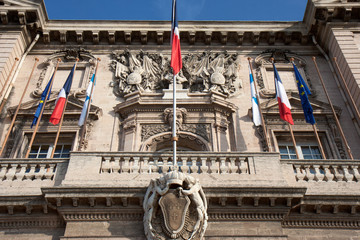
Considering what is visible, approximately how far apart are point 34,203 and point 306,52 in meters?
14.3

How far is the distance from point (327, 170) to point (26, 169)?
28.5 ft

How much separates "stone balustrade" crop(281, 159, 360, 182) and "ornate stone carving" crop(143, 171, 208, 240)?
124 inches

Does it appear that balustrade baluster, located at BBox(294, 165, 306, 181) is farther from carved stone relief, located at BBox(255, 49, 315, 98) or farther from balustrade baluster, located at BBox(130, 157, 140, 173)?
carved stone relief, located at BBox(255, 49, 315, 98)

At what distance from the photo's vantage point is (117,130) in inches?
586

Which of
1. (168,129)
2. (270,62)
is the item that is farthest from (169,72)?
(270,62)

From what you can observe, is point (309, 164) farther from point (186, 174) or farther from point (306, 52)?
point (306, 52)

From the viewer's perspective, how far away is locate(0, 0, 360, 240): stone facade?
963 centimetres

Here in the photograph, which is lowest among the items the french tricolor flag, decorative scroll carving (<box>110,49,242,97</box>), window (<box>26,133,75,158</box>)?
window (<box>26,133,75,158</box>)

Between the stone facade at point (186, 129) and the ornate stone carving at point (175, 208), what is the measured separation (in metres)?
0.07

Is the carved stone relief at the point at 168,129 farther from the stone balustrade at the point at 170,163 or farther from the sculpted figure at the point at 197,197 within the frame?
the sculpted figure at the point at 197,197

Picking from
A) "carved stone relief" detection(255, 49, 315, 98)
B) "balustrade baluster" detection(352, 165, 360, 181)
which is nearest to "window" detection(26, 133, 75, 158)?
"carved stone relief" detection(255, 49, 315, 98)

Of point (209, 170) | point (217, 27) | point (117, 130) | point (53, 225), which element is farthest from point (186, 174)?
point (217, 27)

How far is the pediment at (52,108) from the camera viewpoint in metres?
15.1

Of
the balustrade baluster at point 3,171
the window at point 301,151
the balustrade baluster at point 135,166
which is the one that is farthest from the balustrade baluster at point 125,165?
the window at point 301,151
